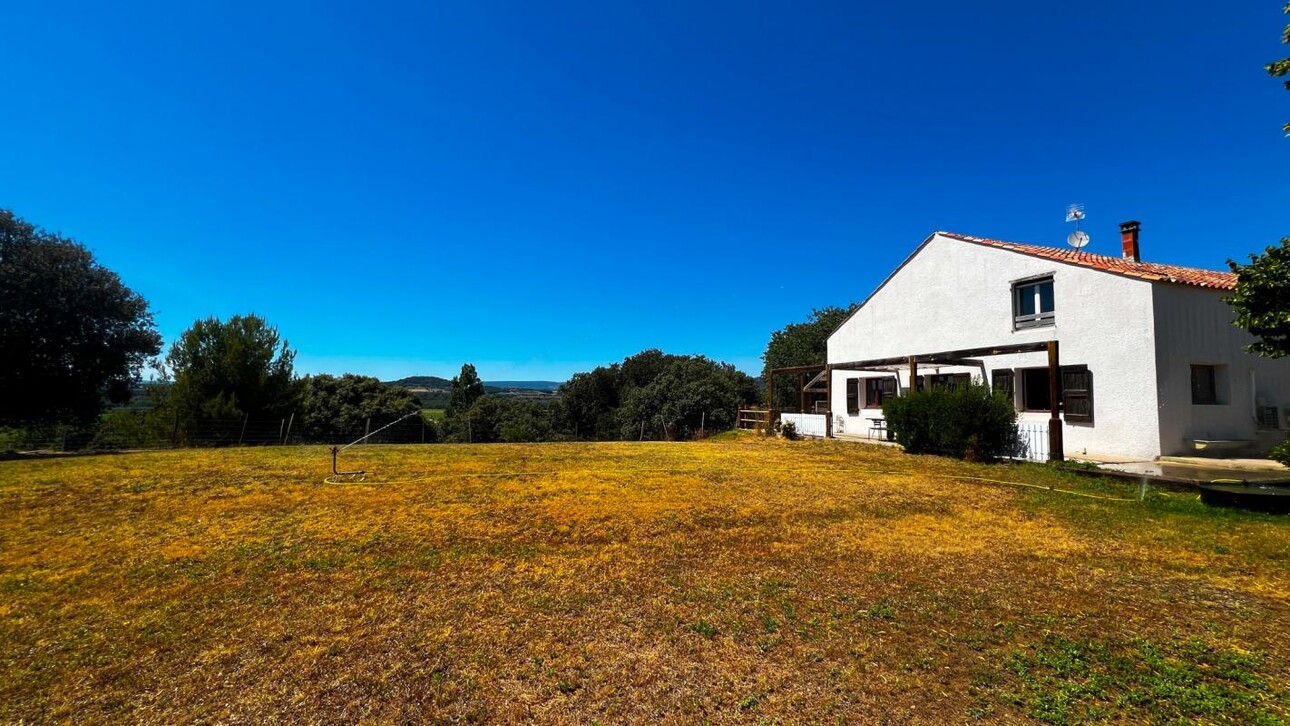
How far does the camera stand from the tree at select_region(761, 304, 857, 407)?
35.6 metres

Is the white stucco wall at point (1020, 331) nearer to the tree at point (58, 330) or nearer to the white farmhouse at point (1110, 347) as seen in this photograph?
the white farmhouse at point (1110, 347)

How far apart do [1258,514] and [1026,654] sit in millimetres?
7080

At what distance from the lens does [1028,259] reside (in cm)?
1449

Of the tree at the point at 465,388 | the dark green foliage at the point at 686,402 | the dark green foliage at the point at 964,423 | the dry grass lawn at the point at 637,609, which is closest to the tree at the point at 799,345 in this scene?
the dark green foliage at the point at 686,402

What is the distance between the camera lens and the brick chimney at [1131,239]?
15.6 meters

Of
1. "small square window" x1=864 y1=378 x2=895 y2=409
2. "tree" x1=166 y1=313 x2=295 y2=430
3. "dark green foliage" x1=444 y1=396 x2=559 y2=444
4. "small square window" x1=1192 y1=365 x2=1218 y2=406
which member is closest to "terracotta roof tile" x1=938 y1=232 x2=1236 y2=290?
"small square window" x1=1192 y1=365 x2=1218 y2=406

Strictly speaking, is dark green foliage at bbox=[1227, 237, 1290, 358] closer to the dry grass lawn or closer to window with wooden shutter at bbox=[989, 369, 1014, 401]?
the dry grass lawn

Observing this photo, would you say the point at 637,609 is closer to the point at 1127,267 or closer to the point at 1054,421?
the point at 1054,421

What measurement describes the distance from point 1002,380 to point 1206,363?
412cm

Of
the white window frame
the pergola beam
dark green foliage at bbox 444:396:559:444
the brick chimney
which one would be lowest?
dark green foliage at bbox 444:396:559:444

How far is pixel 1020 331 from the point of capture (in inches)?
579

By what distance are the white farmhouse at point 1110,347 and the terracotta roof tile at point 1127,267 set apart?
0.06 m

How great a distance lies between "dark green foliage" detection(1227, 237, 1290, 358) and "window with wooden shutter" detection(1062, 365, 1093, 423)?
4.97 meters

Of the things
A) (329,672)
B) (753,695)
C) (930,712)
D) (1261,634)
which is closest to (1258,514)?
(1261,634)
